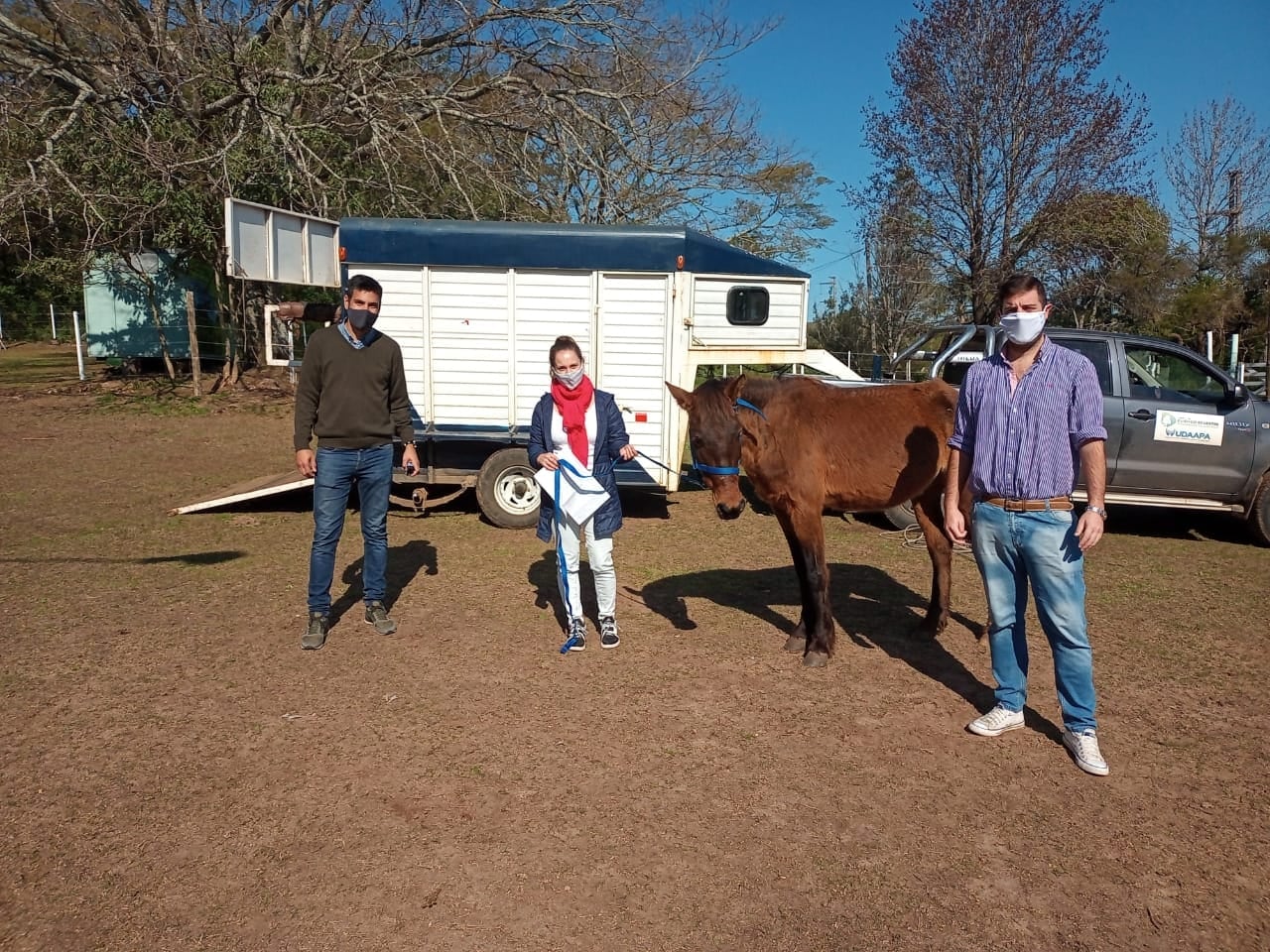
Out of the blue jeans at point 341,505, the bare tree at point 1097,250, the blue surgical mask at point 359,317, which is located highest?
the bare tree at point 1097,250

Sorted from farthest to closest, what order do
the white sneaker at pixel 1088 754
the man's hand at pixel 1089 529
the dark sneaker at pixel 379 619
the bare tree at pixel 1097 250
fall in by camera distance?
the bare tree at pixel 1097 250, the dark sneaker at pixel 379 619, the white sneaker at pixel 1088 754, the man's hand at pixel 1089 529

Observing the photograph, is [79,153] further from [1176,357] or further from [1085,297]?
[1085,297]

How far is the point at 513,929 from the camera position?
2.68 metres

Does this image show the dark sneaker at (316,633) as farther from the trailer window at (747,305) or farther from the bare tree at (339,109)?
the bare tree at (339,109)

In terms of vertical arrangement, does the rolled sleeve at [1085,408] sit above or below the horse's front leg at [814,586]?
above

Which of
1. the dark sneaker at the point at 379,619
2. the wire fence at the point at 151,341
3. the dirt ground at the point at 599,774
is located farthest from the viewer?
the wire fence at the point at 151,341

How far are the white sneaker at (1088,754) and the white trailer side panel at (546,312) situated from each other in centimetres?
A: 549

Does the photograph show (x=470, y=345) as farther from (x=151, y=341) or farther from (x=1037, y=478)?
(x=151, y=341)

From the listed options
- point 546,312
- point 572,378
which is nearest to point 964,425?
point 572,378

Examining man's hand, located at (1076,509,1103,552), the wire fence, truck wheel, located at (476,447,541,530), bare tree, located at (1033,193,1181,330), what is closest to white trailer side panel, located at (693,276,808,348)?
truck wheel, located at (476,447,541,530)

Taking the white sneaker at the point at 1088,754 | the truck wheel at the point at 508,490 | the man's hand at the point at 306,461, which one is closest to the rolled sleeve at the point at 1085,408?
the white sneaker at the point at 1088,754

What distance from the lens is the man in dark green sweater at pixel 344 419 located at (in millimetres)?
4961

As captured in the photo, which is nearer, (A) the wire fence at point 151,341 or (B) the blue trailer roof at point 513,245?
(B) the blue trailer roof at point 513,245

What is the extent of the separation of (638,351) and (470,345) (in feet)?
5.27
